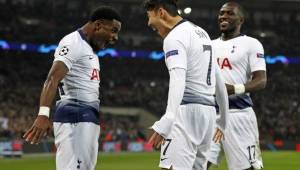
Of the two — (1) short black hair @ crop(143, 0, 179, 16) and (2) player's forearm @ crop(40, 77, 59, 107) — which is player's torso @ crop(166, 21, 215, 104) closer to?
(1) short black hair @ crop(143, 0, 179, 16)

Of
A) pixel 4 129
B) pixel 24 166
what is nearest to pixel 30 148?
pixel 4 129

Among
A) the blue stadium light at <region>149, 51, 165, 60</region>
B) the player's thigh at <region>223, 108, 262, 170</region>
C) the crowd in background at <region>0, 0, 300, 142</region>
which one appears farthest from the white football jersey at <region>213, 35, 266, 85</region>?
the blue stadium light at <region>149, 51, 165, 60</region>

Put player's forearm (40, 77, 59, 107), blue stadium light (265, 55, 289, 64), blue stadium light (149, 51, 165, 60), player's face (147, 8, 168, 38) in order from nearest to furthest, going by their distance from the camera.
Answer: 1. player's face (147, 8, 168, 38)
2. player's forearm (40, 77, 59, 107)
3. blue stadium light (149, 51, 165, 60)
4. blue stadium light (265, 55, 289, 64)

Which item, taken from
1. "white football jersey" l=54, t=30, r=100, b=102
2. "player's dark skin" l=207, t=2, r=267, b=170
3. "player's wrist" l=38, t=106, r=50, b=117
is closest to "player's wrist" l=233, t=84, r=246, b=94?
"player's dark skin" l=207, t=2, r=267, b=170

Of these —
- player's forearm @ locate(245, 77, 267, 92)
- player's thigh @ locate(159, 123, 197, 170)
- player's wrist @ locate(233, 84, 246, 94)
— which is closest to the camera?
player's thigh @ locate(159, 123, 197, 170)

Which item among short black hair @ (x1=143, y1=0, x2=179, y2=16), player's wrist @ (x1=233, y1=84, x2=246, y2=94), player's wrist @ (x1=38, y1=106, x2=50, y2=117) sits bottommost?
player's wrist @ (x1=38, y1=106, x2=50, y2=117)

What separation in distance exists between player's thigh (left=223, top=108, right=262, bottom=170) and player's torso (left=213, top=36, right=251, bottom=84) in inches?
18.7

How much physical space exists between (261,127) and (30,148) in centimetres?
1799

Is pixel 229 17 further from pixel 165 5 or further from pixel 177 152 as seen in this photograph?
pixel 177 152

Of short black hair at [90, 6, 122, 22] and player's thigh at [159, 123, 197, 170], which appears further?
short black hair at [90, 6, 122, 22]

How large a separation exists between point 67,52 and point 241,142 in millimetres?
3017

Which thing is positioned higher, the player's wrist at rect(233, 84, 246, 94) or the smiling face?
the smiling face

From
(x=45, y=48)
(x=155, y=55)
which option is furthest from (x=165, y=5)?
(x=155, y=55)

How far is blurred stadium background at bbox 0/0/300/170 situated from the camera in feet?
126
